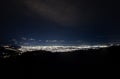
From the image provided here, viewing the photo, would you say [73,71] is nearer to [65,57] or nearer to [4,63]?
[65,57]

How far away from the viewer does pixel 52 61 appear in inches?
1095

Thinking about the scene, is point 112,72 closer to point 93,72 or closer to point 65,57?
point 93,72

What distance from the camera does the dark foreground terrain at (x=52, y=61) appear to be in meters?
26.3

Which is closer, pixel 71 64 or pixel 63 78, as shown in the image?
→ pixel 63 78

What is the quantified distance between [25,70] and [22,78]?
96cm

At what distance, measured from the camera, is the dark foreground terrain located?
26297 mm

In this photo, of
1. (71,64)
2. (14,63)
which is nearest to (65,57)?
(71,64)

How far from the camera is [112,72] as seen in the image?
25.3 m

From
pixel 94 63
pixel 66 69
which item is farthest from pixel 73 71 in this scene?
pixel 94 63

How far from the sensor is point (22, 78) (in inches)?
995

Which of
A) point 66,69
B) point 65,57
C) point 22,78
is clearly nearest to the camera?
point 22,78

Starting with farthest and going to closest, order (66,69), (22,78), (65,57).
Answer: (65,57) < (66,69) < (22,78)

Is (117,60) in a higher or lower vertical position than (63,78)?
higher

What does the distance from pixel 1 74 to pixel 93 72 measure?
9.65m
